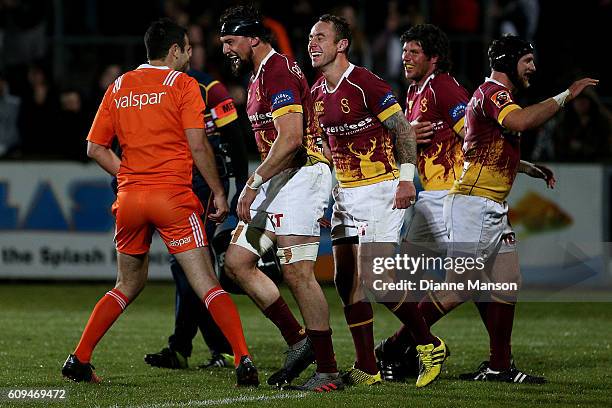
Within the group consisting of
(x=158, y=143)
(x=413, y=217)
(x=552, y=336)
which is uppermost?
(x=158, y=143)

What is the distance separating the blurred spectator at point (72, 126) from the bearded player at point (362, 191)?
7.31 meters

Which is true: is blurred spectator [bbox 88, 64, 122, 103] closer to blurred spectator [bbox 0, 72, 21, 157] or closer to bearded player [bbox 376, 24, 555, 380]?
blurred spectator [bbox 0, 72, 21, 157]

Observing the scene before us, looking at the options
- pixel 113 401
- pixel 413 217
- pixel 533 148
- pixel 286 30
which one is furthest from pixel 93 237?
pixel 113 401

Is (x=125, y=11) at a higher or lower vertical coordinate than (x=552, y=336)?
higher

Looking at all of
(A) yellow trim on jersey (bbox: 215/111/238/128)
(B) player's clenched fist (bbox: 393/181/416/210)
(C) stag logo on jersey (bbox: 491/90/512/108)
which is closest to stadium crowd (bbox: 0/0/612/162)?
(A) yellow trim on jersey (bbox: 215/111/238/128)

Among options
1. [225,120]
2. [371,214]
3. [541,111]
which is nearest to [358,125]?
[371,214]

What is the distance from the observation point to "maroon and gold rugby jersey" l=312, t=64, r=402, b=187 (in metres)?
7.43

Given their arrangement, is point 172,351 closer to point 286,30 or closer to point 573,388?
point 573,388

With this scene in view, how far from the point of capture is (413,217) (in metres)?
Result: 8.39

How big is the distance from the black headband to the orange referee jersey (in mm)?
410

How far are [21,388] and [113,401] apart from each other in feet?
2.45

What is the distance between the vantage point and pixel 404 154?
7.32 metres

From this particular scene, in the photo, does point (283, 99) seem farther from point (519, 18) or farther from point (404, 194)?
point (519, 18)

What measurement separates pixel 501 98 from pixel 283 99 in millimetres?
1384
